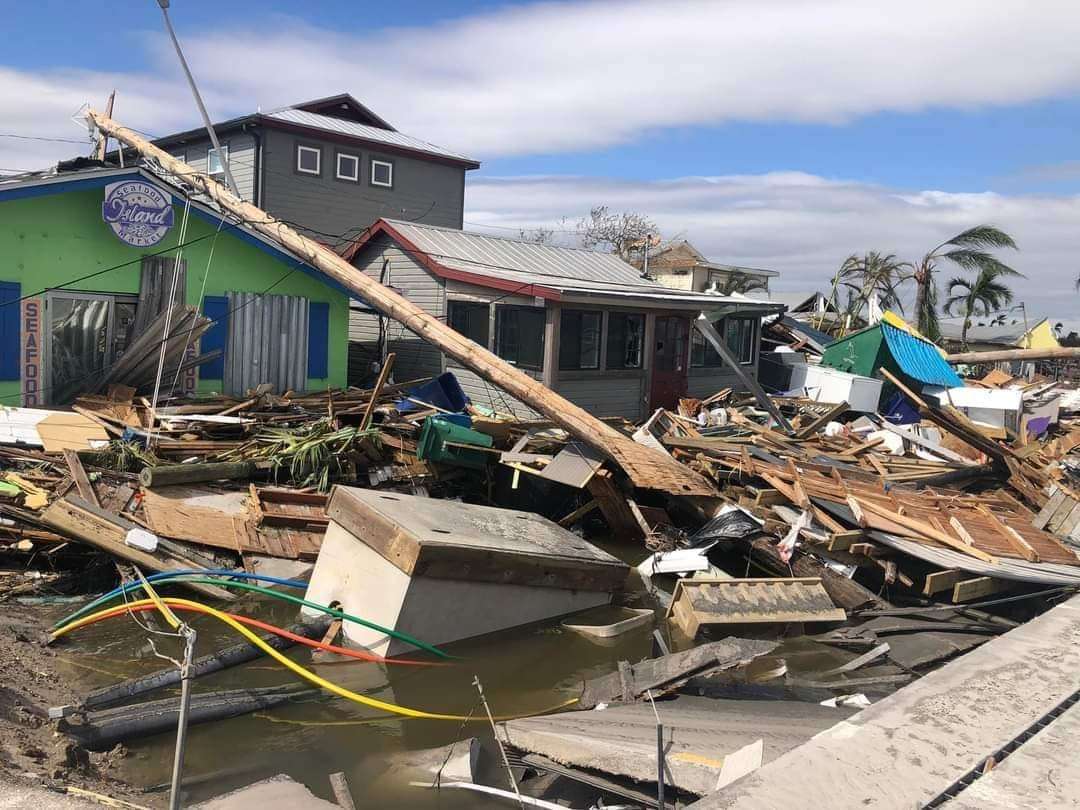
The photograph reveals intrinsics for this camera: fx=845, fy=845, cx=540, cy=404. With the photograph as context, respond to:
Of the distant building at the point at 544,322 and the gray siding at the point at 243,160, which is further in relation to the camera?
the gray siding at the point at 243,160

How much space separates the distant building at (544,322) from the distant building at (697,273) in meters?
11.9

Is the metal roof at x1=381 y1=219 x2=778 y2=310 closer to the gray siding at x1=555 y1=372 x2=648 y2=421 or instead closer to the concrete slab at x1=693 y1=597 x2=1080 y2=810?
the gray siding at x1=555 y1=372 x2=648 y2=421

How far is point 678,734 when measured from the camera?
5547mm

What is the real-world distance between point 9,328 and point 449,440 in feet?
20.6

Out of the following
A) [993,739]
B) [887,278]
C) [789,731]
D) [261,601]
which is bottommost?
[261,601]

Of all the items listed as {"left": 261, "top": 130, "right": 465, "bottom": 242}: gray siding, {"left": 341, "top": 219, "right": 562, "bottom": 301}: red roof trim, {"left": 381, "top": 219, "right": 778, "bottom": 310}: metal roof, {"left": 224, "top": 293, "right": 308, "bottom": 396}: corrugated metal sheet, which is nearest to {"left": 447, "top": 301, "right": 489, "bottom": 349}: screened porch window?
{"left": 341, "top": 219, "right": 562, "bottom": 301}: red roof trim

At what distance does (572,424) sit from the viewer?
1138cm

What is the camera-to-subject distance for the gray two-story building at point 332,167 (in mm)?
22422

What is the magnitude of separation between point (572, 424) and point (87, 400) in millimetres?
6747

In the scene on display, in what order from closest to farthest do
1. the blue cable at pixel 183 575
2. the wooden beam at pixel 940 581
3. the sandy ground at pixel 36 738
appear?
the sandy ground at pixel 36 738 < the blue cable at pixel 183 575 < the wooden beam at pixel 940 581

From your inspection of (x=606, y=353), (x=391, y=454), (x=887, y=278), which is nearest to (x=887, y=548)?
(x=391, y=454)

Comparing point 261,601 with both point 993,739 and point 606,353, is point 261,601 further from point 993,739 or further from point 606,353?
point 606,353

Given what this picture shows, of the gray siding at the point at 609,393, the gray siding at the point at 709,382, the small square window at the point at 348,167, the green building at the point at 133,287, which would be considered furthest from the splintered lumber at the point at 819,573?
the small square window at the point at 348,167

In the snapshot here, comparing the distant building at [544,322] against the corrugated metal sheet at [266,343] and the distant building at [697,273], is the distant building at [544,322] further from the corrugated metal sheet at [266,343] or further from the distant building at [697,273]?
the distant building at [697,273]
